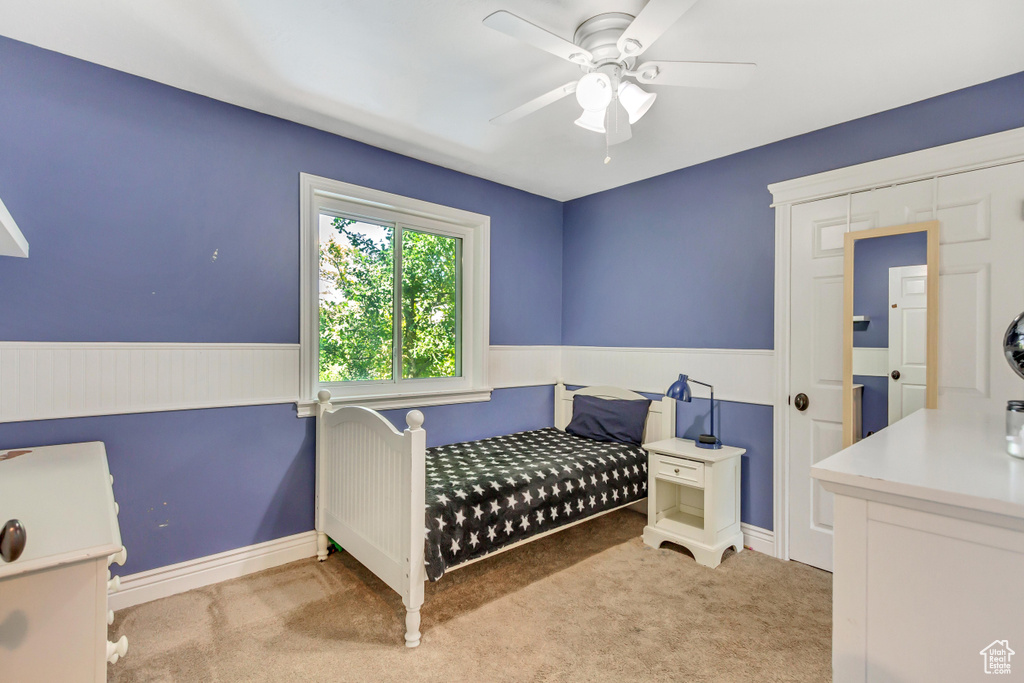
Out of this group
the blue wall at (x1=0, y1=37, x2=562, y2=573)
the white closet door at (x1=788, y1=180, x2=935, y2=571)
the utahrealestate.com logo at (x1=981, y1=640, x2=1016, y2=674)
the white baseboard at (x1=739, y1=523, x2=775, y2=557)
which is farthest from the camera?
the white baseboard at (x1=739, y1=523, x2=775, y2=557)

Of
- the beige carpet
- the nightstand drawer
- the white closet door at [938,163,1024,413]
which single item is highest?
the white closet door at [938,163,1024,413]

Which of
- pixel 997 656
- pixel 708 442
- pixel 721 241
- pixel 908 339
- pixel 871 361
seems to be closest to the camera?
pixel 997 656

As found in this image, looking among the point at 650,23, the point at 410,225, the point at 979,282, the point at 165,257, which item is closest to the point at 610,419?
the point at 410,225

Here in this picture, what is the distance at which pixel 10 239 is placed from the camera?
5.02 feet

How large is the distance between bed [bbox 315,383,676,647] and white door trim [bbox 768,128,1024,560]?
76 cm

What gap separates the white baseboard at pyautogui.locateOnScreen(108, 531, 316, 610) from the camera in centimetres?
207

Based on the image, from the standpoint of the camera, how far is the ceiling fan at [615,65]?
1.43 metres

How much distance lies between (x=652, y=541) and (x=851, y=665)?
2.06m

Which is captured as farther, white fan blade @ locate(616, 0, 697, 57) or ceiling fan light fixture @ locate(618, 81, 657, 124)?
ceiling fan light fixture @ locate(618, 81, 657, 124)

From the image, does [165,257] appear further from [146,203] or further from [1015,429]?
[1015,429]

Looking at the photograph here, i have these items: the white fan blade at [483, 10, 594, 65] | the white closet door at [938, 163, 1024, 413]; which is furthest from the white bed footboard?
the white closet door at [938, 163, 1024, 413]

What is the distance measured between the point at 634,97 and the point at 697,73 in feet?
0.77

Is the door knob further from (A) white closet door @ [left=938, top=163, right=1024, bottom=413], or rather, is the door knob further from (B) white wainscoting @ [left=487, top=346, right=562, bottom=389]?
(A) white closet door @ [left=938, top=163, right=1024, bottom=413]

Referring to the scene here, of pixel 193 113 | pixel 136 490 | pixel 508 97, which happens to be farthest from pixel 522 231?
pixel 136 490
